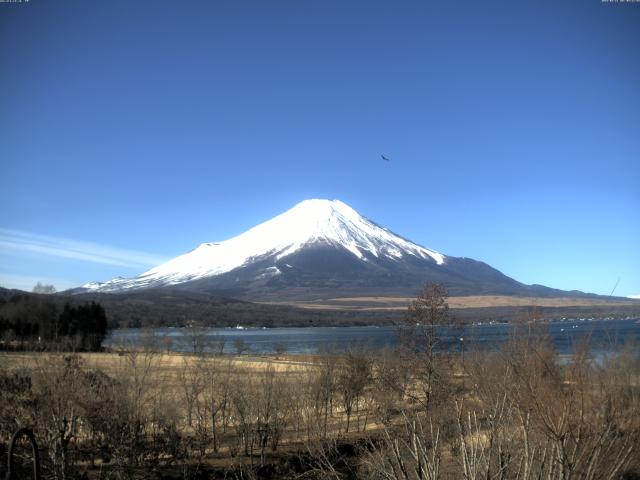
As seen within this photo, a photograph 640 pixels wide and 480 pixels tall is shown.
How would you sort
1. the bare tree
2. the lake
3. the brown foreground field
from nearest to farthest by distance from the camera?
the brown foreground field, the bare tree, the lake

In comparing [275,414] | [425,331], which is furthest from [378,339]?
[275,414]

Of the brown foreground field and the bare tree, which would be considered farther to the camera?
the bare tree

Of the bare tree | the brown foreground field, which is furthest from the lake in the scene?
the brown foreground field

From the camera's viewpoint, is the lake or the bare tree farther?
the lake

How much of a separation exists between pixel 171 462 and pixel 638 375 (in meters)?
13.8

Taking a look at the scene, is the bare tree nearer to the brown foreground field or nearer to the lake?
the brown foreground field

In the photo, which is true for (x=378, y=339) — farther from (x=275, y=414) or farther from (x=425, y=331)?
(x=275, y=414)

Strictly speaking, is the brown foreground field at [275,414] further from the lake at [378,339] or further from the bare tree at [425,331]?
the lake at [378,339]

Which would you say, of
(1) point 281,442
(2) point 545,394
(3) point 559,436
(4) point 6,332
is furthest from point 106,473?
(4) point 6,332

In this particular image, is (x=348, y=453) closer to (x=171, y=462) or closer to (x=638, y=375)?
(x=171, y=462)

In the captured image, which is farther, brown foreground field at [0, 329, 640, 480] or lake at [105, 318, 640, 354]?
lake at [105, 318, 640, 354]

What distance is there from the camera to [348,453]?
21.2 m

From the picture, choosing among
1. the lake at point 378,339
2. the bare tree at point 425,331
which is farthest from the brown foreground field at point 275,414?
the lake at point 378,339

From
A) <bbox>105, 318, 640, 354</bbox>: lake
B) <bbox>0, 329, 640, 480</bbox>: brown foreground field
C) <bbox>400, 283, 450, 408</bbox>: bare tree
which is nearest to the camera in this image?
<bbox>0, 329, 640, 480</bbox>: brown foreground field
